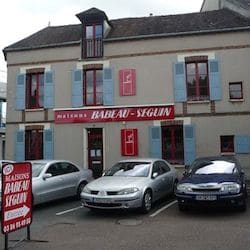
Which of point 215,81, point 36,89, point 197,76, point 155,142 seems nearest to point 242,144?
point 215,81

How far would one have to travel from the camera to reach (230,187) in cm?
1007

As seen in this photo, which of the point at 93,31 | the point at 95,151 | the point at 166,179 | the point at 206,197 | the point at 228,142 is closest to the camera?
the point at 206,197

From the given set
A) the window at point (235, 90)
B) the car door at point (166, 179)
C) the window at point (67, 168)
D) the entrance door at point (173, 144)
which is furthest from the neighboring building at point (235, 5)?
the window at point (67, 168)

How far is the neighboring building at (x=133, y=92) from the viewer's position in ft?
59.8

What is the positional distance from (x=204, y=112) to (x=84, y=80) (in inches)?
238

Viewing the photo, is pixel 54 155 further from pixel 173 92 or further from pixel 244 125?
pixel 244 125

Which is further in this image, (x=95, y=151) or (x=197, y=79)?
(x=95, y=151)

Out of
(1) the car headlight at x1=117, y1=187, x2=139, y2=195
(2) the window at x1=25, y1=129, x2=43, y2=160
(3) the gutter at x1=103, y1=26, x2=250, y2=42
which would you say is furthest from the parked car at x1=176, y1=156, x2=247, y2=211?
(2) the window at x1=25, y1=129, x2=43, y2=160

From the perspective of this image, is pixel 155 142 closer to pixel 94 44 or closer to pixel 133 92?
pixel 133 92

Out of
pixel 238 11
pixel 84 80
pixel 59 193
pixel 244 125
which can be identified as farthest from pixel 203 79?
pixel 59 193

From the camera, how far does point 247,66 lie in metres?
18.0

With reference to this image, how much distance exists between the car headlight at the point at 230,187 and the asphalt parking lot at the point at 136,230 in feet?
2.08

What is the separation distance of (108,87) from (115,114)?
137cm

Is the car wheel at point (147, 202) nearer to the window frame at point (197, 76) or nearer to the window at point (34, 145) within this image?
the window frame at point (197, 76)
